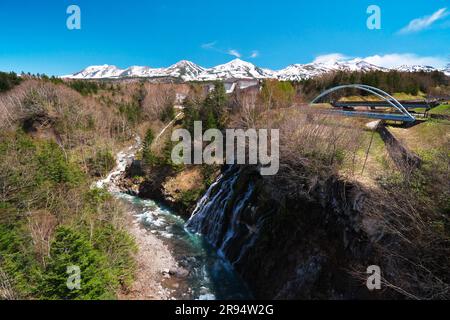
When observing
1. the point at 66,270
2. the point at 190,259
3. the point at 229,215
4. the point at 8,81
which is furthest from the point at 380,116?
the point at 8,81

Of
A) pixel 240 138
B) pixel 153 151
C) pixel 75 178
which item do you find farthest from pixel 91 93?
pixel 240 138

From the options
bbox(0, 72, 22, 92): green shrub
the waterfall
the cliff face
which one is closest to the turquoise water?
the cliff face

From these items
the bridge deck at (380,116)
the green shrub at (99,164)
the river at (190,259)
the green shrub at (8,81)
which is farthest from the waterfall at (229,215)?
the green shrub at (8,81)

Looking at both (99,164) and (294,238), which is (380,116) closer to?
(294,238)

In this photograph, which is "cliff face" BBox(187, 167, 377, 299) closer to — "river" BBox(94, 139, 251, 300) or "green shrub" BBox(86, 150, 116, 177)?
"river" BBox(94, 139, 251, 300)

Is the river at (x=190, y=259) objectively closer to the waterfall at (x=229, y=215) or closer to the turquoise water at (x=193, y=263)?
the turquoise water at (x=193, y=263)

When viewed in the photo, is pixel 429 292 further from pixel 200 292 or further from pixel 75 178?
pixel 75 178
